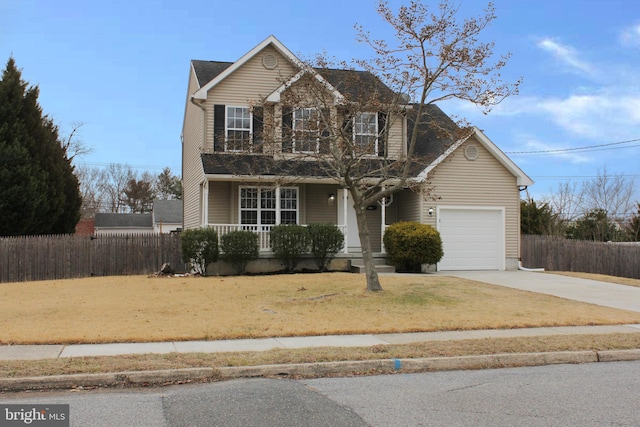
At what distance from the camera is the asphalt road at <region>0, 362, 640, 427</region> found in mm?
5285

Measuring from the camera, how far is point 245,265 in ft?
61.4

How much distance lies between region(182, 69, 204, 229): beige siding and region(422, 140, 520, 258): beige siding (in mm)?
8486

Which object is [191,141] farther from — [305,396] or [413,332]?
[305,396]

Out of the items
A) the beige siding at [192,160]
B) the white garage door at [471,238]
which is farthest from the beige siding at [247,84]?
the white garage door at [471,238]

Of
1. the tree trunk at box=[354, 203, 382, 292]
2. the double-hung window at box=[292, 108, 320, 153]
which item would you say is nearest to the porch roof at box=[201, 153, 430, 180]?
the double-hung window at box=[292, 108, 320, 153]

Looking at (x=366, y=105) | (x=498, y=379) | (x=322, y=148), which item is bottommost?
(x=498, y=379)

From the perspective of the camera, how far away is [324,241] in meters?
18.9

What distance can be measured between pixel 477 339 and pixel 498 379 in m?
1.93

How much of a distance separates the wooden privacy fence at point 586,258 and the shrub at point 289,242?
10445mm

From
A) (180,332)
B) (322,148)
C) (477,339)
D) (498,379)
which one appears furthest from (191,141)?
(498,379)

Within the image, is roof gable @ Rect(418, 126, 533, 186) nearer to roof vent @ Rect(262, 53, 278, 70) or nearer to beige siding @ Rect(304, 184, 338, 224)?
beige siding @ Rect(304, 184, 338, 224)

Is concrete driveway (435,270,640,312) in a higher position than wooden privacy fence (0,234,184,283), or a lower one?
lower

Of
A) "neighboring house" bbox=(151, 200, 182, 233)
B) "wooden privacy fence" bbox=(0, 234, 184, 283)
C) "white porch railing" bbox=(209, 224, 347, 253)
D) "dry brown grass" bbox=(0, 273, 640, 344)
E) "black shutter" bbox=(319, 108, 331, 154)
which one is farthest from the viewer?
"neighboring house" bbox=(151, 200, 182, 233)

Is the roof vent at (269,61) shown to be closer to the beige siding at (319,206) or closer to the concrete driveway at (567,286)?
the beige siding at (319,206)
